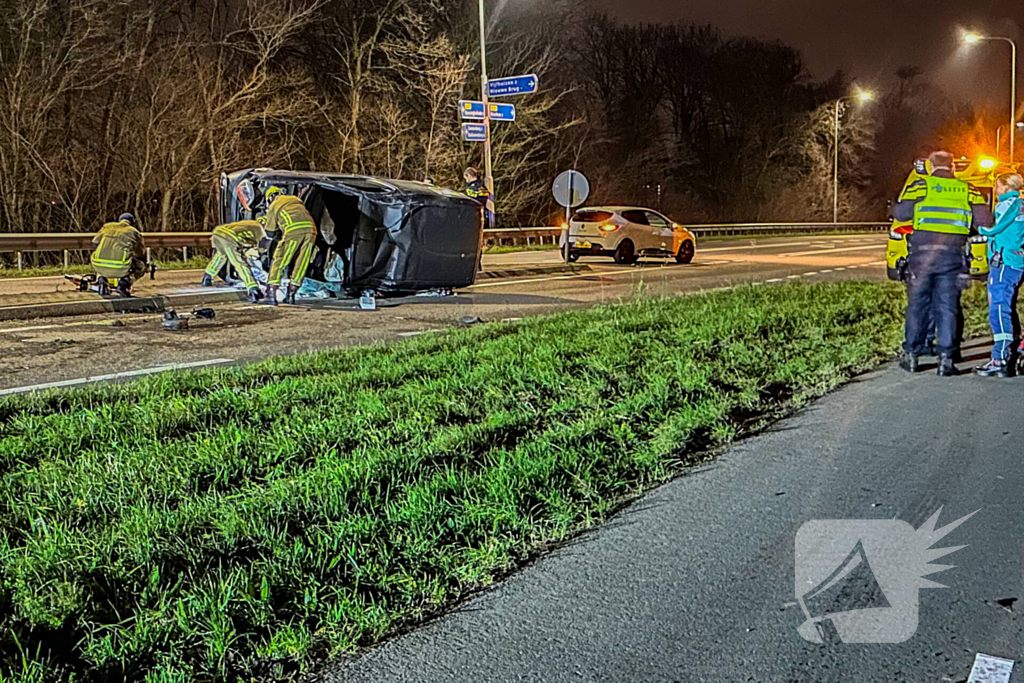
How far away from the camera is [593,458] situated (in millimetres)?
5199

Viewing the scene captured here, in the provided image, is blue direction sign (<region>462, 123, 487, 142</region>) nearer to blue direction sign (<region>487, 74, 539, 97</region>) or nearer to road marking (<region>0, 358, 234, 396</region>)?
blue direction sign (<region>487, 74, 539, 97</region>)

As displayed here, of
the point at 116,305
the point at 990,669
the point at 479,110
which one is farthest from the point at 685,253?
the point at 990,669

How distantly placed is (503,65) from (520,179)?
4.23 m

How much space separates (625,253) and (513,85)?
4674 millimetres

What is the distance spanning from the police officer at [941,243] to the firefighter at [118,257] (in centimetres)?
985

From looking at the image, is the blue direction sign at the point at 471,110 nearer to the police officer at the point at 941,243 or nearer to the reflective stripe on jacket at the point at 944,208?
the police officer at the point at 941,243

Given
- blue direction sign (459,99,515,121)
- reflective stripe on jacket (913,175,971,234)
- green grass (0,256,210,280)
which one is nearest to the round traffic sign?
blue direction sign (459,99,515,121)

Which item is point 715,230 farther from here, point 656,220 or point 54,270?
point 54,270

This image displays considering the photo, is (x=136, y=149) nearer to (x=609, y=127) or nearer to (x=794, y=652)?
(x=794, y=652)

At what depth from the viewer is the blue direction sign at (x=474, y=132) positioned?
2111 cm

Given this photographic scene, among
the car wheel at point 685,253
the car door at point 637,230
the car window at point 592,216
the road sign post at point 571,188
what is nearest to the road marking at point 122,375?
the road sign post at point 571,188

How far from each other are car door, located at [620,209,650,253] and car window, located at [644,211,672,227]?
0.67 feet

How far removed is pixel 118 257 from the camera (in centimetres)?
1311

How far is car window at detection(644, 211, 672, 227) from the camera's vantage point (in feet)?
75.9
